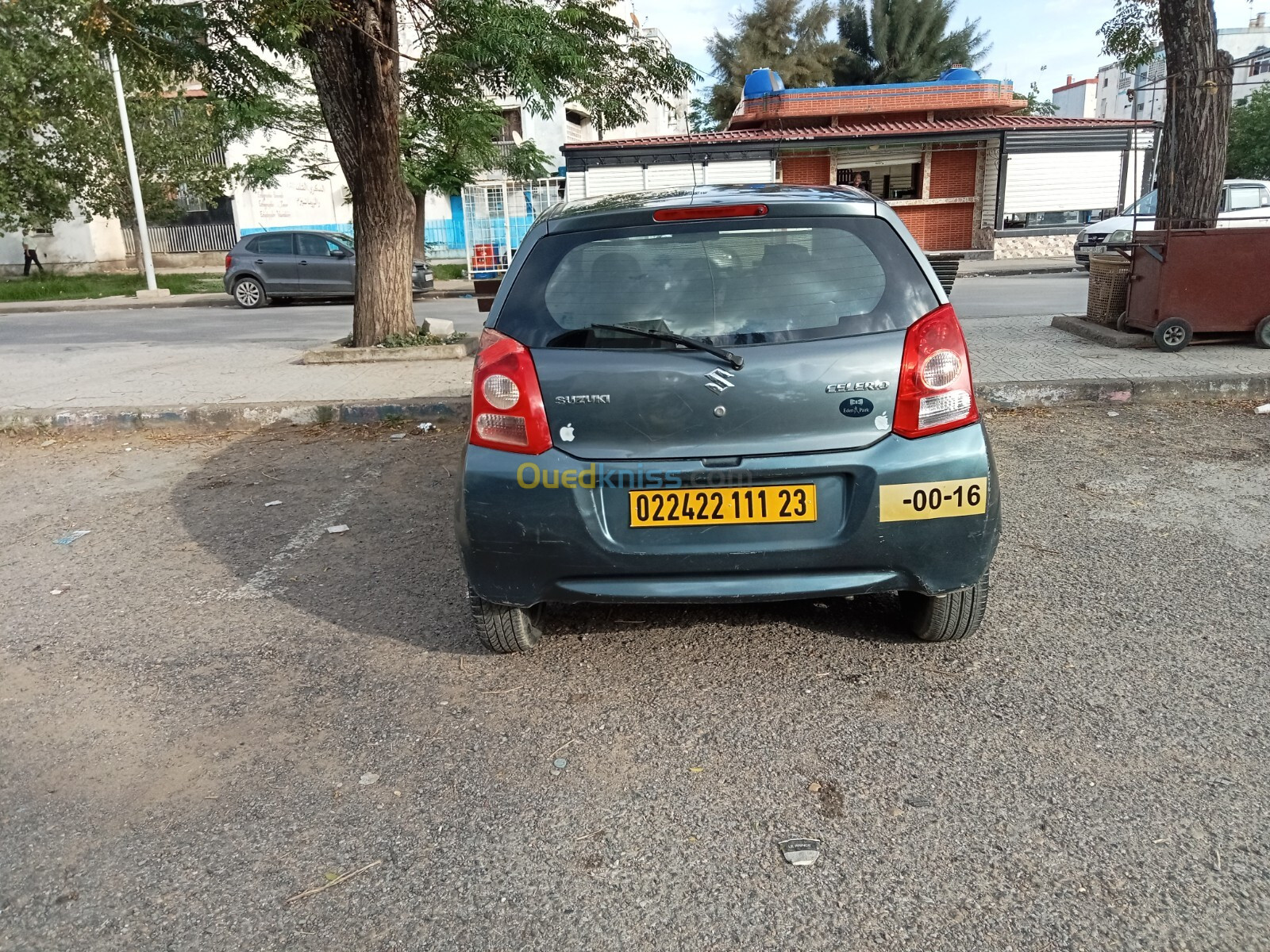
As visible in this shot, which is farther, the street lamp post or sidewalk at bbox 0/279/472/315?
the street lamp post

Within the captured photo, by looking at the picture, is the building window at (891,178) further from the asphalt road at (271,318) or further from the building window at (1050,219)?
the asphalt road at (271,318)

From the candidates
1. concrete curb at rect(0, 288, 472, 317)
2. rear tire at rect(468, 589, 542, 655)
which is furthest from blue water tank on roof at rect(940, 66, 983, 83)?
rear tire at rect(468, 589, 542, 655)

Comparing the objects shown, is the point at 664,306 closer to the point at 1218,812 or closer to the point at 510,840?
the point at 510,840

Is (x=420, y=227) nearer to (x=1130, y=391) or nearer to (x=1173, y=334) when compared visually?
(x=1173, y=334)

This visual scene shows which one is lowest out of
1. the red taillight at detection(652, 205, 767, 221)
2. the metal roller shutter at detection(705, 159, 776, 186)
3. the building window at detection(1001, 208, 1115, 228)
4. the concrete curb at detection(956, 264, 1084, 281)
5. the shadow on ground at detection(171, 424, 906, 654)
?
the shadow on ground at detection(171, 424, 906, 654)

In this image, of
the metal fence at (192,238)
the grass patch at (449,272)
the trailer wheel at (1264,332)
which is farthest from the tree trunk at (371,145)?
the metal fence at (192,238)

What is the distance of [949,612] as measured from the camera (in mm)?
3270

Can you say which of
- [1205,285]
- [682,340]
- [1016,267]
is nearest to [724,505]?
[682,340]

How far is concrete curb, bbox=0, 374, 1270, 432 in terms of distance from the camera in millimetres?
7293

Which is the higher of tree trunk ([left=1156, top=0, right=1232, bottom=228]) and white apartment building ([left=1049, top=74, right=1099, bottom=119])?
white apartment building ([left=1049, top=74, right=1099, bottom=119])

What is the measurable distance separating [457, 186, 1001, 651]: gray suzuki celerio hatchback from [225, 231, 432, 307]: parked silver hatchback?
18330mm

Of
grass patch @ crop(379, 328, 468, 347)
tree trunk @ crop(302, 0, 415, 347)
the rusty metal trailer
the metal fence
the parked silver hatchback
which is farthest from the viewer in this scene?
the metal fence

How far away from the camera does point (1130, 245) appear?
28.6 ft

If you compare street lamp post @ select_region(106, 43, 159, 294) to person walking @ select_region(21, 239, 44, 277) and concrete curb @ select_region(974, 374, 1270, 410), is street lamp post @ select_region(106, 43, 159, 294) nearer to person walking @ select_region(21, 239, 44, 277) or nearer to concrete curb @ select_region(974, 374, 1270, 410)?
person walking @ select_region(21, 239, 44, 277)
